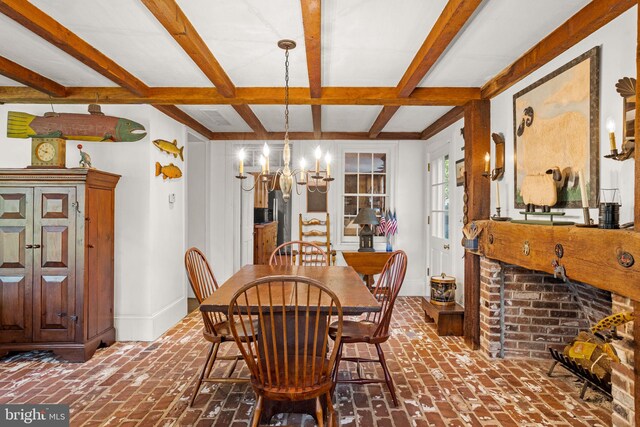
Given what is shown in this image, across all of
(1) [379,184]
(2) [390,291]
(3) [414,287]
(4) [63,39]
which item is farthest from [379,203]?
(4) [63,39]

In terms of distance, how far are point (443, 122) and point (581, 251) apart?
101 inches

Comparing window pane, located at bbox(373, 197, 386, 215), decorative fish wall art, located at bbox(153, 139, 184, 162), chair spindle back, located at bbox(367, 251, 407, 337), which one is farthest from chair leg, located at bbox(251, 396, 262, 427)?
window pane, located at bbox(373, 197, 386, 215)

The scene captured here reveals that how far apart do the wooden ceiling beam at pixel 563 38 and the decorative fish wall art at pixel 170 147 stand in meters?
2.89

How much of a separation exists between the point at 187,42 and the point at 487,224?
2409 millimetres

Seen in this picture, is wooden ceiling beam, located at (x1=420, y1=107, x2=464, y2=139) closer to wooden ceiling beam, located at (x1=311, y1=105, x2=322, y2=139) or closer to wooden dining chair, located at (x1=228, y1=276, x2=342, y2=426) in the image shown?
wooden ceiling beam, located at (x1=311, y1=105, x2=322, y2=139)

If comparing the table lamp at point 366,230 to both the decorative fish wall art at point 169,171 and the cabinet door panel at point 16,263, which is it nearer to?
the decorative fish wall art at point 169,171

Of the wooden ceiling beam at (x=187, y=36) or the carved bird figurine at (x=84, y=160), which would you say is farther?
the carved bird figurine at (x=84, y=160)

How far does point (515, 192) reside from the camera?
111 inches

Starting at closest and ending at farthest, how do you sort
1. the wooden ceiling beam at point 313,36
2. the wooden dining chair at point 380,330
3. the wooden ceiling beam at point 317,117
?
the wooden ceiling beam at point 313,36 → the wooden dining chair at point 380,330 → the wooden ceiling beam at point 317,117

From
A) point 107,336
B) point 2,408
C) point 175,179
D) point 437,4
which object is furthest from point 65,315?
point 437,4

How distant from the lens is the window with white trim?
5152 millimetres

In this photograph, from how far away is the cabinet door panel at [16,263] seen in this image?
2.84 meters

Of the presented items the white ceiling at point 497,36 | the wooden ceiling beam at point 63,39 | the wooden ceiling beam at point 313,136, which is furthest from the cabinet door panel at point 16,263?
the white ceiling at point 497,36

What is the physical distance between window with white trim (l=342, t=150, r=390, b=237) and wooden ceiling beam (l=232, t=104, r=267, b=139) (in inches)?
47.0
